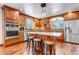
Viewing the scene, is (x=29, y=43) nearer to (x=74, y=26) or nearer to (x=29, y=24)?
(x=29, y=24)

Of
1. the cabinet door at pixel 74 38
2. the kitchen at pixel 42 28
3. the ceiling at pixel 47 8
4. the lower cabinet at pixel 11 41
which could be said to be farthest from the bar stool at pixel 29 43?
the cabinet door at pixel 74 38

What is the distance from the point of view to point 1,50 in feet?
7.96

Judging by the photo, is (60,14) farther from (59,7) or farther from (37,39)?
(37,39)

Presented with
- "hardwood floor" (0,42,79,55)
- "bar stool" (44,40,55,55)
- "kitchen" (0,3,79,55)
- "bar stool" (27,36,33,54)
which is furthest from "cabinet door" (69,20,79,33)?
"bar stool" (27,36,33,54)

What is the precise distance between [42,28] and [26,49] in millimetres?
611

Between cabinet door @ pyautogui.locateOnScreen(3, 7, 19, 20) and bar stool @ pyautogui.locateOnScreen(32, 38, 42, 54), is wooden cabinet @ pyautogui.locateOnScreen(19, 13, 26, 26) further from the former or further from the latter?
bar stool @ pyautogui.locateOnScreen(32, 38, 42, 54)

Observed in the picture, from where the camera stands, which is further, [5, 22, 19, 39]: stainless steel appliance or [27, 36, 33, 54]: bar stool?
[27, 36, 33, 54]: bar stool

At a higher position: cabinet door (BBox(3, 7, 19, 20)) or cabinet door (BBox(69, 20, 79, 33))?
cabinet door (BBox(3, 7, 19, 20))

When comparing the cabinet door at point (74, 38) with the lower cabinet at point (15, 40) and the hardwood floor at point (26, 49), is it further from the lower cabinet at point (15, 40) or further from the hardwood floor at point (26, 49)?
the lower cabinet at point (15, 40)

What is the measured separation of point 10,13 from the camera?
2369 millimetres

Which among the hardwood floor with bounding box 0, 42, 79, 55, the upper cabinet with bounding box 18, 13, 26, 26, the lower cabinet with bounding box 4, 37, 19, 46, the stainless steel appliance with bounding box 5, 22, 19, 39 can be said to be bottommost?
the hardwood floor with bounding box 0, 42, 79, 55

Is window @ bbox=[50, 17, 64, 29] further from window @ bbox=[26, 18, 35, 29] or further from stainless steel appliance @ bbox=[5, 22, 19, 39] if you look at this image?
stainless steel appliance @ bbox=[5, 22, 19, 39]

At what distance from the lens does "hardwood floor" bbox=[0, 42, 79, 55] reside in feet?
7.82
